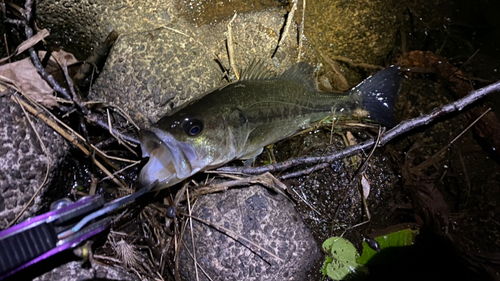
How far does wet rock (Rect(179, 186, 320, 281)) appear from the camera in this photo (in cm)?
297

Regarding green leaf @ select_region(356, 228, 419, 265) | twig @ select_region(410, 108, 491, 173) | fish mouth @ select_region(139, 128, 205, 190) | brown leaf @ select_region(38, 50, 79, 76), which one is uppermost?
brown leaf @ select_region(38, 50, 79, 76)

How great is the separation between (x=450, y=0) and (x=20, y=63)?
18.1 ft

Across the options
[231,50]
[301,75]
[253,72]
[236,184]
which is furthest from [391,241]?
[231,50]

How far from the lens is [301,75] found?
350 centimetres

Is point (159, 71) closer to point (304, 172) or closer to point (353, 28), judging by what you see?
point (304, 172)

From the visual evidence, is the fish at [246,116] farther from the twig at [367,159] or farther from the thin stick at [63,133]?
the thin stick at [63,133]

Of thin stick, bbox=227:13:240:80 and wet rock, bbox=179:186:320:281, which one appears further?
thin stick, bbox=227:13:240:80

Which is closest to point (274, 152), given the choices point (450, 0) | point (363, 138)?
point (363, 138)

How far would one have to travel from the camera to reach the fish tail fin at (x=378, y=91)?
12.0 ft

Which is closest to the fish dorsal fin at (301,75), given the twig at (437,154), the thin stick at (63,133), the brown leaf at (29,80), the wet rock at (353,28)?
the wet rock at (353,28)

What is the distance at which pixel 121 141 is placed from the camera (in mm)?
3123

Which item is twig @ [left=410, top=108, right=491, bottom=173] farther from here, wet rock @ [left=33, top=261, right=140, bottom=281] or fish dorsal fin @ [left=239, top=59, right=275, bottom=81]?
wet rock @ [left=33, top=261, right=140, bottom=281]

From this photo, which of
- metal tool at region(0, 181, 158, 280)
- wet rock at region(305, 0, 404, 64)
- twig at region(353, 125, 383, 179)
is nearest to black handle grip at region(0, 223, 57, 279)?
metal tool at region(0, 181, 158, 280)

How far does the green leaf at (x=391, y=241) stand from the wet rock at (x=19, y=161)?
11.2 ft
